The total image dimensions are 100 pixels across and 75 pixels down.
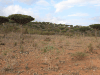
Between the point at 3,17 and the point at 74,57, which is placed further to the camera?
the point at 3,17

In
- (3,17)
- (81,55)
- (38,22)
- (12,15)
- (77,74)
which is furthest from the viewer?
(38,22)

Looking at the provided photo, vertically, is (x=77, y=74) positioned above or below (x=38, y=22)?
below

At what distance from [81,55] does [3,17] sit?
1092 centimetres

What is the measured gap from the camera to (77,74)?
2.74m

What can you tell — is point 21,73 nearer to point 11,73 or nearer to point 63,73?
point 11,73

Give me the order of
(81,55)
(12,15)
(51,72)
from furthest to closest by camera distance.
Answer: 1. (12,15)
2. (81,55)
3. (51,72)

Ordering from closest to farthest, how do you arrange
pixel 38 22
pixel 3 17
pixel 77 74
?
1. pixel 77 74
2. pixel 3 17
3. pixel 38 22

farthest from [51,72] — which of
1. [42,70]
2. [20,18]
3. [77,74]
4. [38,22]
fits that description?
[38,22]

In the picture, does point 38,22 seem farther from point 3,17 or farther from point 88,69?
point 88,69

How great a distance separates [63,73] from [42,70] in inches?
28.0

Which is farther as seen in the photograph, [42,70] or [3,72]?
[42,70]

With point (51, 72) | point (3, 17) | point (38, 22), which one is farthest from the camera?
point (38, 22)

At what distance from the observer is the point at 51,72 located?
2.93m

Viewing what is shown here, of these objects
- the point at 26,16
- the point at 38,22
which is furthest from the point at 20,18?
the point at 38,22
